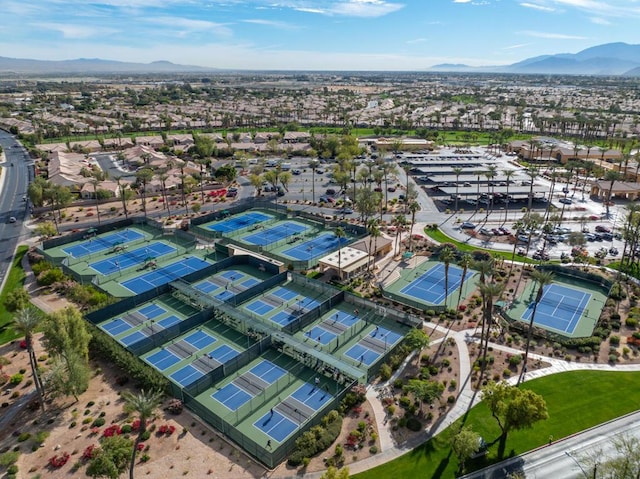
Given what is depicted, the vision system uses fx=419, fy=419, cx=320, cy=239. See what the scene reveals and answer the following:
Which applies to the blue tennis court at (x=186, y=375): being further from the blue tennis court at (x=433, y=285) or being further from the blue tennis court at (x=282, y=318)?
the blue tennis court at (x=433, y=285)

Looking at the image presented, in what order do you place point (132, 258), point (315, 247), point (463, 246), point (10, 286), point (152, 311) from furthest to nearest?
point (315, 247) → point (463, 246) → point (132, 258) → point (10, 286) → point (152, 311)

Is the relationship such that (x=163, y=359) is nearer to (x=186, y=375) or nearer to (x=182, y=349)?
(x=182, y=349)

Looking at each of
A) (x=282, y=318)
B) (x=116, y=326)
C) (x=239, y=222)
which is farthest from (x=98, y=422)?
(x=239, y=222)

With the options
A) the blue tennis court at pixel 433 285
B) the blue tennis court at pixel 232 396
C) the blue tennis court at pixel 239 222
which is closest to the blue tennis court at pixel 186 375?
the blue tennis court at pixel 232 396

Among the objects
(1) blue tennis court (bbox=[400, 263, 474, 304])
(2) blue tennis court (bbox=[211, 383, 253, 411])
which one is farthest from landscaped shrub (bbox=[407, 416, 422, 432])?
(1) blue tennis court (bbox=[400, 263, 474, 304])

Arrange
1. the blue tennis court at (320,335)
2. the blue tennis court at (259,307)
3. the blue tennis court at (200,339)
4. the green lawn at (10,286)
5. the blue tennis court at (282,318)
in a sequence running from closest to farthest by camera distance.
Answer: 1. the blue tennis court at (200,339)
2. the blue tennis court at (320,335)
3. the green lawn at (10,286)
4. the blue tennis court at (282,318)
5. the blue tennis court at (259,307)

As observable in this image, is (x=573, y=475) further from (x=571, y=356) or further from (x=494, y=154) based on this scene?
(x=494, y=154)
